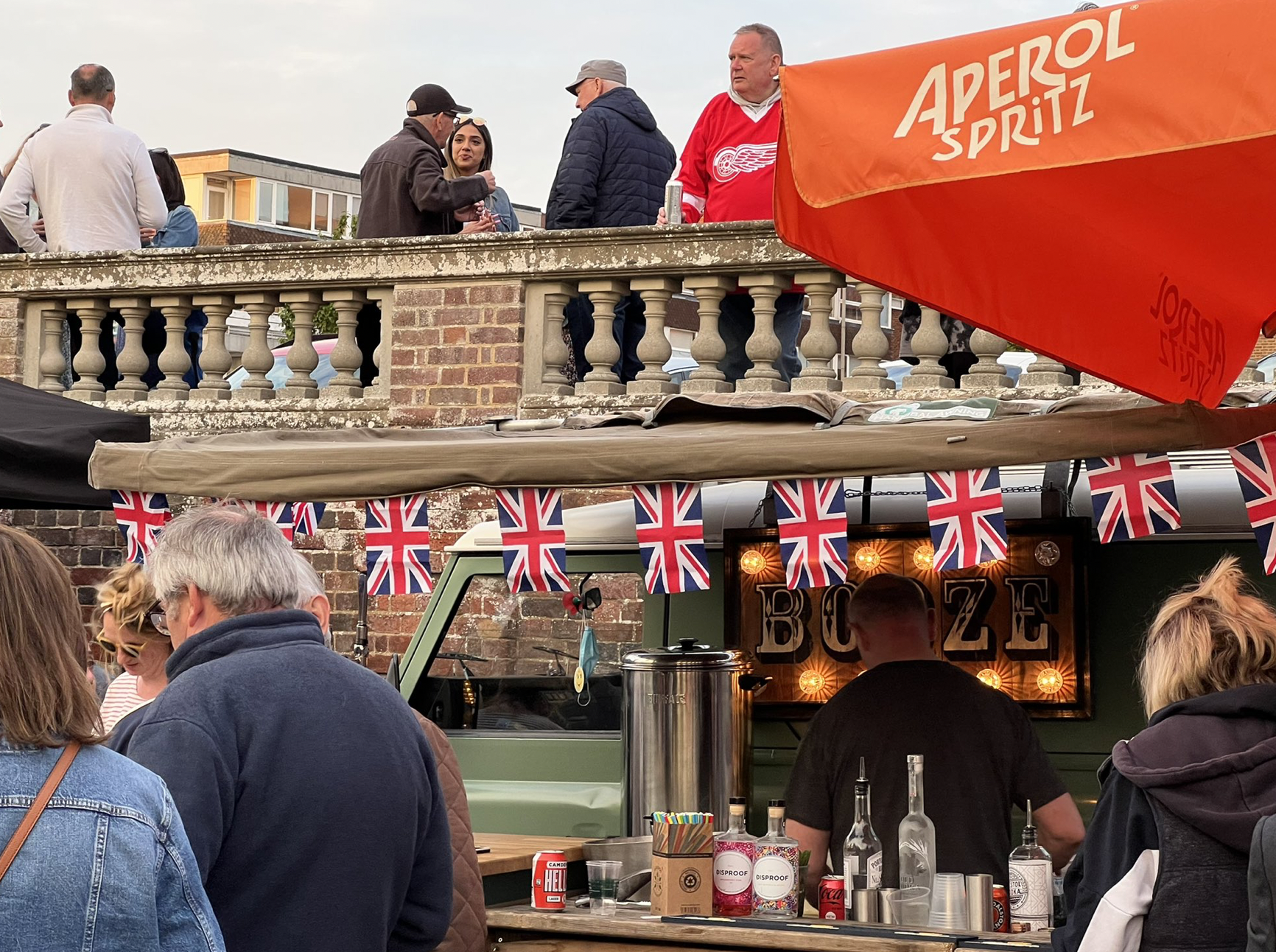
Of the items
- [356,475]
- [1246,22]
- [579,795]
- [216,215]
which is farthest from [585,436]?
[216,215]

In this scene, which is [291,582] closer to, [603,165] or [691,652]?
[691,652]

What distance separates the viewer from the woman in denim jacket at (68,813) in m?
2.32

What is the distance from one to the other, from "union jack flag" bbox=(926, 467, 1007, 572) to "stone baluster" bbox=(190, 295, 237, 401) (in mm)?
5389

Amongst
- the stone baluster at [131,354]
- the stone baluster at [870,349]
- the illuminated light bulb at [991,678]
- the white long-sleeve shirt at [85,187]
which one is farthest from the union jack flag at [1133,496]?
the white long-sleeve shirt at [85,187]

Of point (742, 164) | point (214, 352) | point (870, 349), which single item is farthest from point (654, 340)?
point (214, 352)

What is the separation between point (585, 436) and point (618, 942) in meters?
1.47

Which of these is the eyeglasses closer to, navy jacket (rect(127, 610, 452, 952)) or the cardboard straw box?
the cardboard straw box

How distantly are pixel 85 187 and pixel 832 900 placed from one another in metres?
6.84

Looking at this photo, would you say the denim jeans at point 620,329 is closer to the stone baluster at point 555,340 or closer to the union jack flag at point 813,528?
the stone baluster at point 555,340

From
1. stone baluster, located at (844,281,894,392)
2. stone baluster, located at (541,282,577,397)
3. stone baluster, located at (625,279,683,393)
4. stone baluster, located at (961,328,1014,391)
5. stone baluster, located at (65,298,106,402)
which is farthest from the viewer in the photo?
stone baluster, located at (65,298,106,402)

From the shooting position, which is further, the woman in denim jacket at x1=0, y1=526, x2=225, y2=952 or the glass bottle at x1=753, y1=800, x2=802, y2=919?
the glass bottle at x1=753, y1=800, x2=802, y2=919

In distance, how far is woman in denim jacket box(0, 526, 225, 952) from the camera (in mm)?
2318

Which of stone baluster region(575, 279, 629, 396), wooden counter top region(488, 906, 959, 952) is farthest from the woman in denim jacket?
stone baluster region(575, 279, 629, 396)

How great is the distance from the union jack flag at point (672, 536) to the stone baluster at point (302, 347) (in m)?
4.19
